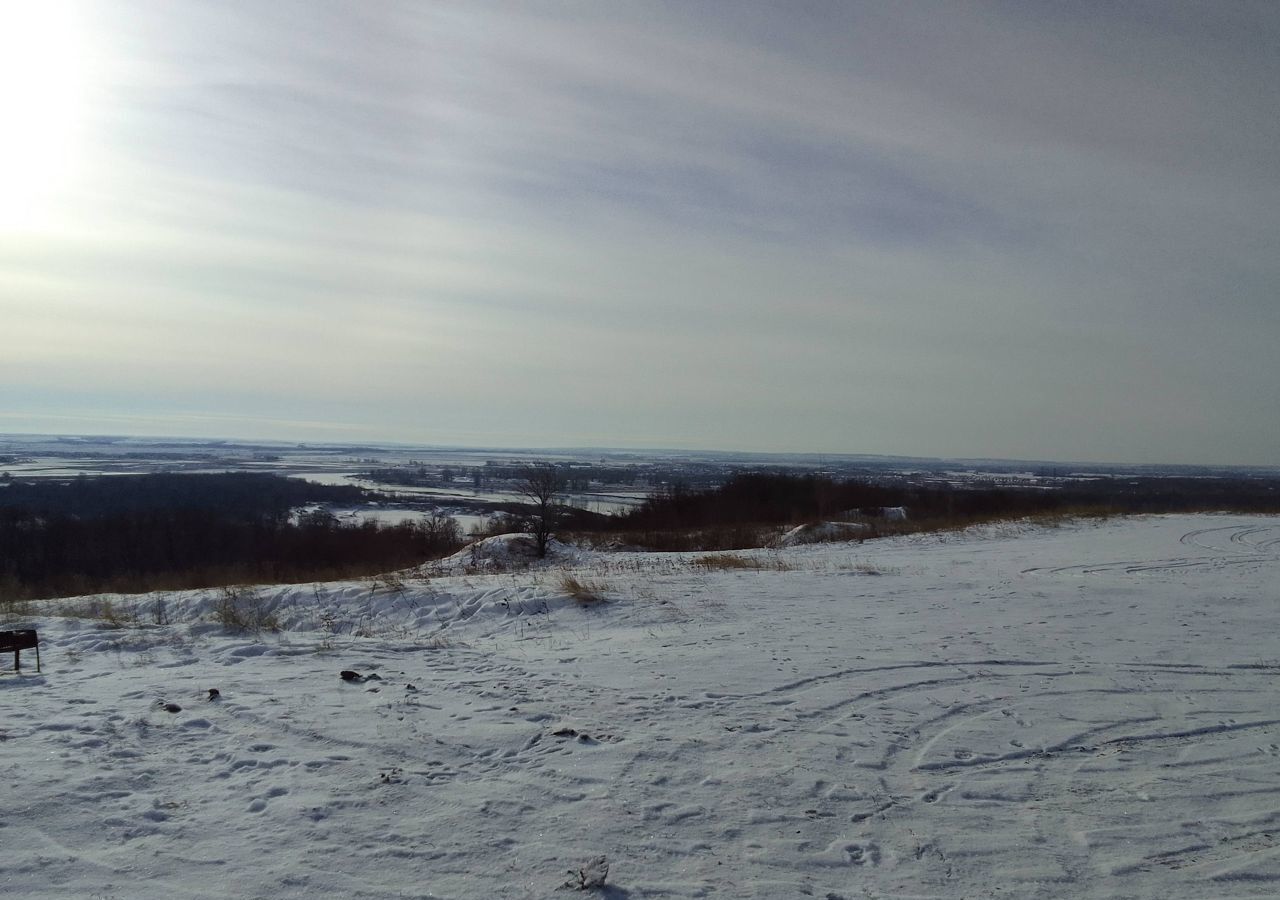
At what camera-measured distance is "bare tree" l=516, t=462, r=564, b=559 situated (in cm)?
2744

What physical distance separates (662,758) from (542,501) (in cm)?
2273

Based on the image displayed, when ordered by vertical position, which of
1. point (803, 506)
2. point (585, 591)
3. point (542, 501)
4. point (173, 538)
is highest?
point (542, 501)

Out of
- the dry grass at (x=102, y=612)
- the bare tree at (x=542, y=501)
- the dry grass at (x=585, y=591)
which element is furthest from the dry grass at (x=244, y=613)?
the bare tree at (x=542, y=501)

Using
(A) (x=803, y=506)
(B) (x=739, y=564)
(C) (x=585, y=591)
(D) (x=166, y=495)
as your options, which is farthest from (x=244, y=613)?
(D) (x=166, y=495)

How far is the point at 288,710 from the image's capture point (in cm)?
652

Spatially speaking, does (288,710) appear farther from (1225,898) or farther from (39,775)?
(1225,898)

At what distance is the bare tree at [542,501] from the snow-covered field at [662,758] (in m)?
16.5

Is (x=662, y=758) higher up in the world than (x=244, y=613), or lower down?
higher up

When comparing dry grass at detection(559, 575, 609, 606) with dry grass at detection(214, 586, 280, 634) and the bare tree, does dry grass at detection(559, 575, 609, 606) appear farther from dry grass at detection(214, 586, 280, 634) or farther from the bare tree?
the bare tree

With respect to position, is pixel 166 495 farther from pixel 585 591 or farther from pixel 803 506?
pixel 585 591

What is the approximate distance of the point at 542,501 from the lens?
91.8 ft

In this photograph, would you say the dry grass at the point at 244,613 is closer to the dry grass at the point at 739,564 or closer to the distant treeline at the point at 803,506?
the dry grass at the point at 739,564

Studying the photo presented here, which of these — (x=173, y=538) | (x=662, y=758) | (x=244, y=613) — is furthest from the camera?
(x=173, y=538)

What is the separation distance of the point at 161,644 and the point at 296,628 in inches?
108
